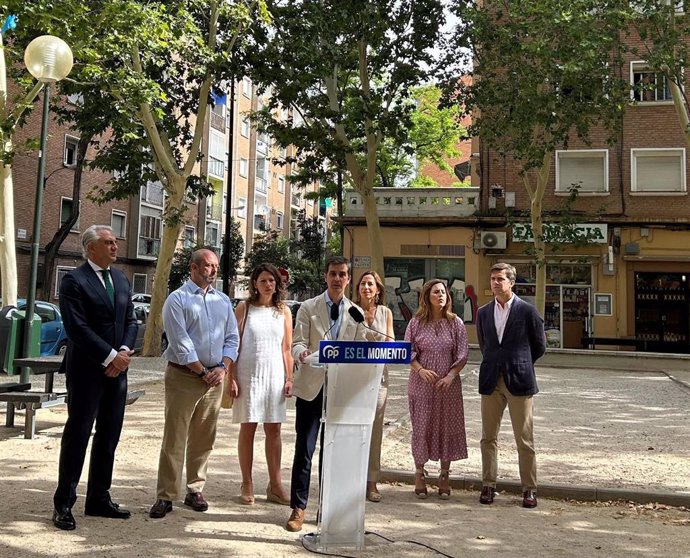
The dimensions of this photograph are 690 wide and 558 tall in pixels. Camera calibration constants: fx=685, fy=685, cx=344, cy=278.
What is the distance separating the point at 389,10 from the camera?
668 inches

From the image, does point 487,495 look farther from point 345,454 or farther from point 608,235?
point 608,235

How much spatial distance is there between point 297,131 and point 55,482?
12.7m

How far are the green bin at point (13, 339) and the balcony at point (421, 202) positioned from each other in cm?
Answer: 1632

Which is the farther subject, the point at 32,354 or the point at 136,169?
the point at 136,169

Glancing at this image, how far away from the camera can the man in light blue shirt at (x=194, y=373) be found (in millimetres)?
4852

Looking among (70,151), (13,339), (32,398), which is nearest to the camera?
(32,398)

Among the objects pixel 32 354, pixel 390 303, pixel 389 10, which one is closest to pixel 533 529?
pixel 32 354

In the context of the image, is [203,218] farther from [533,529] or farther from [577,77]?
[533,529]

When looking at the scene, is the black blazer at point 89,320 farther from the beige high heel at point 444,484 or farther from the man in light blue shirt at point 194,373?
the beige high heel at point 444,484

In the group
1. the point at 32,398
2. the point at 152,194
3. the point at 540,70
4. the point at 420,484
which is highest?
the point at 152,194

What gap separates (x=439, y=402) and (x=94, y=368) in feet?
9.18

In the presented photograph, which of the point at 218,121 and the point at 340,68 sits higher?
the point at 218,121

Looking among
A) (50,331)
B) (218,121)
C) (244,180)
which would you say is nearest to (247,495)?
(50,331)

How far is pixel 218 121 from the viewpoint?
1753 inches
